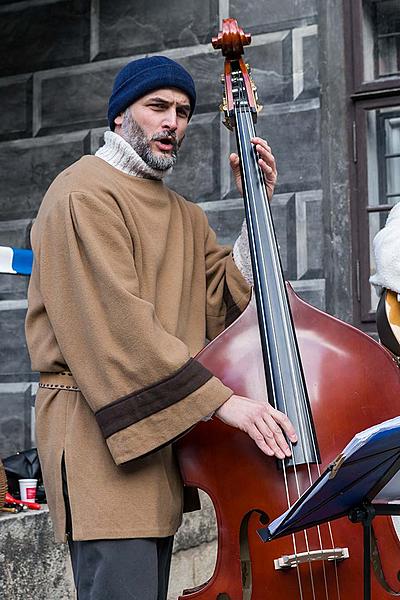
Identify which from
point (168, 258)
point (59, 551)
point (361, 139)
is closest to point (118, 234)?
point (168, 258)

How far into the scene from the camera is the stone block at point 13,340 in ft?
14.6

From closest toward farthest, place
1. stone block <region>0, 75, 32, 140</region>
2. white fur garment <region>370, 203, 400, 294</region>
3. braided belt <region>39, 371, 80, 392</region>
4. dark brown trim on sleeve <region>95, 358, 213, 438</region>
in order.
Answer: dark brown trim on sleeve <region>95, 358, 213, 438</region> → braided belt <region>39, 371, 80, 392</region> → white fur garment <region>370, 203, 400, 294</region> → stone block <region>0, 75, 32, 140</region>

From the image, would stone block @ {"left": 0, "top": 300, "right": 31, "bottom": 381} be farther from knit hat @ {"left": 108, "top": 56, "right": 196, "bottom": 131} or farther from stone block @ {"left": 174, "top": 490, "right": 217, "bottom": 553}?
knit hat @ {"left": 108, "top": 56, "right": 196, "bottom": 131}

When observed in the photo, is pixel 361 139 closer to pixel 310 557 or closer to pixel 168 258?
pixel 168 258

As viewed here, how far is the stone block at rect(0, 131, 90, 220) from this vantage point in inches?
179

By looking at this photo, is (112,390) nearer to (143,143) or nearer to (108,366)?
(108,366)

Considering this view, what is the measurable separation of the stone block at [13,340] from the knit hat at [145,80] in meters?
2.31

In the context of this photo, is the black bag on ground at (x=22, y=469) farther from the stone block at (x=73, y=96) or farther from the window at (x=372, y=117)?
the stone block at (x=73, y=96)

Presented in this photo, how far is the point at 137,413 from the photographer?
1996 mm

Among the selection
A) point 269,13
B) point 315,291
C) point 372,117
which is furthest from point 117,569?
point 269,13

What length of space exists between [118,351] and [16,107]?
2937mm

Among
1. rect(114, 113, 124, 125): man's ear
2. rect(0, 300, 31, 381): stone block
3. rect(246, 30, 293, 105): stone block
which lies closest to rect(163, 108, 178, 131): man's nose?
rect(114, 113, 124, 125): man's ear

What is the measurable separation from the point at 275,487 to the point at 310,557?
6.0 inches

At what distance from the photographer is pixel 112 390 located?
199 cm
